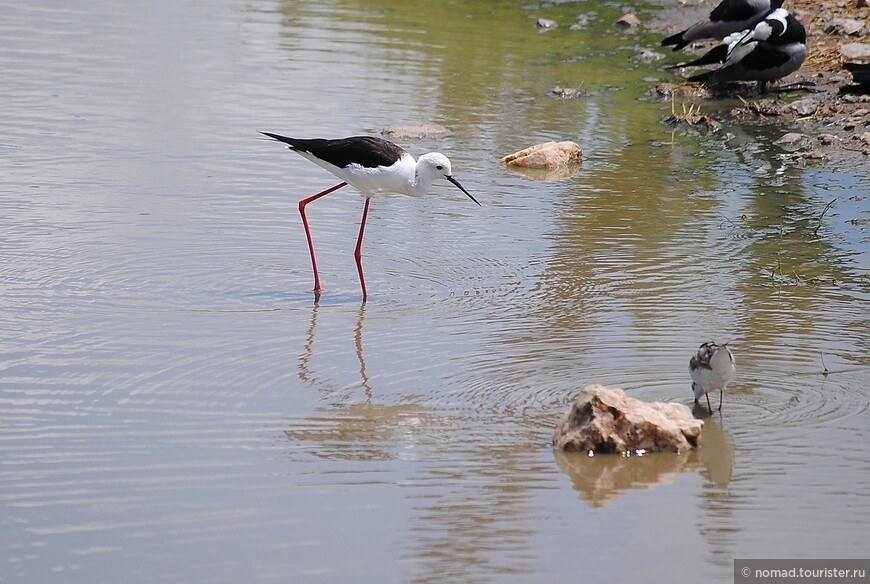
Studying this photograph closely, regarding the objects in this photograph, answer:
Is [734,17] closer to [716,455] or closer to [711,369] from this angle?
[711,369]

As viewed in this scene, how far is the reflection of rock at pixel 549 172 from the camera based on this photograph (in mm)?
10398

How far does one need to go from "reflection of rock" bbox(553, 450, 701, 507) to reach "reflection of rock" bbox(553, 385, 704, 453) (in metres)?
0.04

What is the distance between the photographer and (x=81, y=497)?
15.1 ft

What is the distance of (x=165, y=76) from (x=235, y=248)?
606cm

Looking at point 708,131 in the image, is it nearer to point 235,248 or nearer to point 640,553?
point 235,248

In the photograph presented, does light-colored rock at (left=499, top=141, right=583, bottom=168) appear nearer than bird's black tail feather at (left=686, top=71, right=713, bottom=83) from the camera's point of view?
Yes

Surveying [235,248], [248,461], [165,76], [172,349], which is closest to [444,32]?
[165,76]

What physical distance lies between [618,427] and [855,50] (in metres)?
9.87

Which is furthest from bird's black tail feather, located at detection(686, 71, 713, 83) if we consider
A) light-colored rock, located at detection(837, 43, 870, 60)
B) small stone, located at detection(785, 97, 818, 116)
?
light-colored rock, located at detection(837, 43, 870, 60)

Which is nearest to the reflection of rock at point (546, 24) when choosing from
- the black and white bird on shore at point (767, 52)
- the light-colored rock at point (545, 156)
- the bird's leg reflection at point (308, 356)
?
the black and white bird on shore at point (767, 52)

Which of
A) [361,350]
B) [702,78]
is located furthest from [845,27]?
[361,350]

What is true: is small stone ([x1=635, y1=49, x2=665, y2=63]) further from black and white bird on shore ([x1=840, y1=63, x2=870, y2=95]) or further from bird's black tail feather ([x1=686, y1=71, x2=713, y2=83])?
black and white bird on shore ([x1=840, y1=63, x2=870, y2=95])

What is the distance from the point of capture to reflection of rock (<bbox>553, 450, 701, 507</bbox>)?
474 cm

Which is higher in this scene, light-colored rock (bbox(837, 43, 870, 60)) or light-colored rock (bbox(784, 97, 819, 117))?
light-colored rock (bbox(837, 43, 870, 60))
